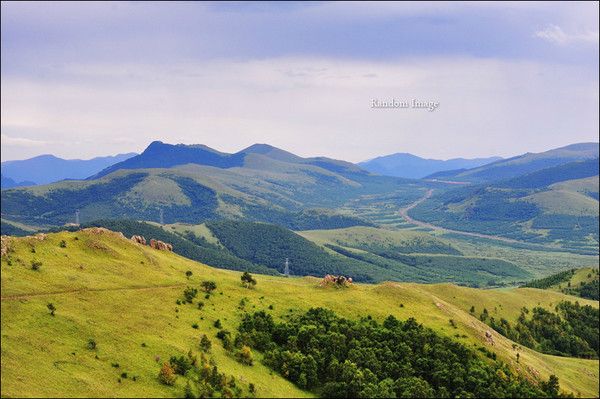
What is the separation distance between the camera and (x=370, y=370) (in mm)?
115500

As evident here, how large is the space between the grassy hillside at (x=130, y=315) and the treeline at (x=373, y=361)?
6493 mm

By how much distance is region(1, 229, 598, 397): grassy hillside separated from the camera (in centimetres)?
A: 8194

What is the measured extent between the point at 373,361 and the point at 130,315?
60809mm

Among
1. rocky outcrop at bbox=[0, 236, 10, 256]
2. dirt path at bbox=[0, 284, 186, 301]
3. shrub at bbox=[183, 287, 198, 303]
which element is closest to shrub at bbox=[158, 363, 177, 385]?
dirt path at bbox=[0, 284, 186, 301]

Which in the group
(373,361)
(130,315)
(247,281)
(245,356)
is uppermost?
(130,315)

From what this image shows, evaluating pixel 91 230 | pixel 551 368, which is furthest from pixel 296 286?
pixel 551 368

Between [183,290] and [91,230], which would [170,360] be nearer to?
[183,290]

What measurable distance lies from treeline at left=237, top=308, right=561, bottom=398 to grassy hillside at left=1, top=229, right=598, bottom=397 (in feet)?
21.3

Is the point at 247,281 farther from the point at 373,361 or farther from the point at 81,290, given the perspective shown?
the point at 81,290

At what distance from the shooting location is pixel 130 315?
353 feet

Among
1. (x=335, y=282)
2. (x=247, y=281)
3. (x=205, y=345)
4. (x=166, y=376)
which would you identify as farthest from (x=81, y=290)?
(x=335, y=282)

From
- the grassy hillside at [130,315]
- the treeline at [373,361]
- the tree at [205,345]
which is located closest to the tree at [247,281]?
the grassy hillside at [130,315]

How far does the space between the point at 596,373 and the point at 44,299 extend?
612 ft

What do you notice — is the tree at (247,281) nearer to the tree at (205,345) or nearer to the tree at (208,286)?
the tree at (208,286)
